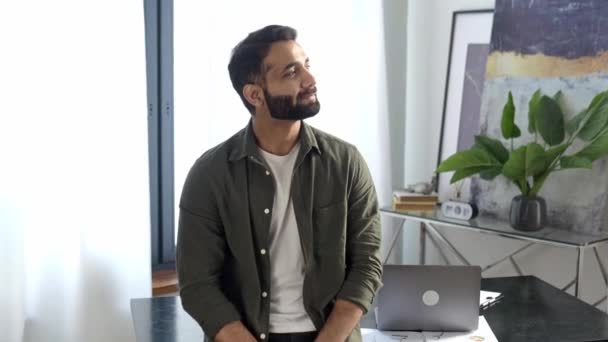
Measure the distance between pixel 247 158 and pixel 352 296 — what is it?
0.37 meters

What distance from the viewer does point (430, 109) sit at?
330cm

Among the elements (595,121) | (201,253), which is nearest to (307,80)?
(201,253)

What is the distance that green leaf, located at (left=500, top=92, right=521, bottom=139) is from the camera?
262cm

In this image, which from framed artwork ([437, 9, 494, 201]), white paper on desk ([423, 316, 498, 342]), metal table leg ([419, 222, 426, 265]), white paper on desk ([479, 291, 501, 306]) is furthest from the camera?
metal table leg ([419, 222, 426, 265])

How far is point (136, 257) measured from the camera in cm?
264

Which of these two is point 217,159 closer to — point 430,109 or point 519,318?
point 519,318

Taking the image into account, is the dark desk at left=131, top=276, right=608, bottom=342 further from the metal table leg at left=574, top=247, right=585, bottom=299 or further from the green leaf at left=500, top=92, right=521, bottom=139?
the green leaf at left=500, top=92, right=521, bottom=139

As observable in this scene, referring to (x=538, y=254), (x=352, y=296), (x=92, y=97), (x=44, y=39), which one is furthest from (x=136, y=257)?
(x=538, y=254)

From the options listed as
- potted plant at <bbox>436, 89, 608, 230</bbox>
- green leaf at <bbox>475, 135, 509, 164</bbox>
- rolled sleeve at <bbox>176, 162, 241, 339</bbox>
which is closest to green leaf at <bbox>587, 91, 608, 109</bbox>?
potted plant at <bbox>436, 89, 608, 230</bbox>

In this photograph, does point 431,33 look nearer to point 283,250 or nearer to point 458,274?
point 458,274

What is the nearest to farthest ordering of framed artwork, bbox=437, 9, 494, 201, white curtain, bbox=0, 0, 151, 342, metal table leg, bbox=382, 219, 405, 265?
white curtain, bbox=0, 0, 151, 342, framed artwork, bbox=437, 9, 494, 201, metal table leg, bbox=382, 219, 405, 265

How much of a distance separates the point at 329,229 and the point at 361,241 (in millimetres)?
87

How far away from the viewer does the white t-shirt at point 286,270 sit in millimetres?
1590

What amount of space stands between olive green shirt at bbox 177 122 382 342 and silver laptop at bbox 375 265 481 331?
0.69ft
